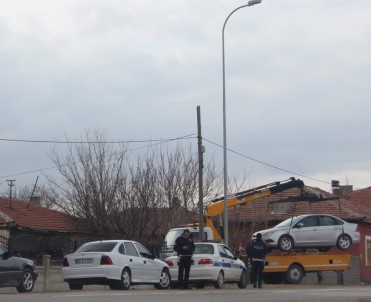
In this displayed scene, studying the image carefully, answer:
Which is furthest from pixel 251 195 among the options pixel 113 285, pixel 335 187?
pixel 335 187

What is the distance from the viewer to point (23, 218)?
43000 millimetres

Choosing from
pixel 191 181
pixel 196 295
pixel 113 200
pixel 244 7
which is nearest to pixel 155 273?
pixel 196 295

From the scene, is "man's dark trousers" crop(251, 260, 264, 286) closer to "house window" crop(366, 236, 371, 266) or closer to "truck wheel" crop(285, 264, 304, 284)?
"truck wheel" crop(285, 264, 304, 284)

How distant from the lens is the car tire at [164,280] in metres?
24.9

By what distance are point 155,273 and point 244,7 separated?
12.6m

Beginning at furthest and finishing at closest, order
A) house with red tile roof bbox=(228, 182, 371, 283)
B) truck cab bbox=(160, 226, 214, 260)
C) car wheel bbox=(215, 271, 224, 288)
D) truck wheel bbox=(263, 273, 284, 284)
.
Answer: house with red tile roof bbox=(228, 182, 371, 283) < truck wheel bbox=(263, 273, 284, 284) < truck cab bbox=(160, 226, 214, 260) < car wheel bbox=(215, 271, 224, 288)

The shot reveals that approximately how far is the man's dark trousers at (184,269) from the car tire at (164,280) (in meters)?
1.09

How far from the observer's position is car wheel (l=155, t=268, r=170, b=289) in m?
24.9

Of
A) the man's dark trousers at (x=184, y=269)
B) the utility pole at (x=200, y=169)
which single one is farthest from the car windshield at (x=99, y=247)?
the utility pole at (x=200, y=169)

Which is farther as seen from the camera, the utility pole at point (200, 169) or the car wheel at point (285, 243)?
the utility pole at point (200, 169)

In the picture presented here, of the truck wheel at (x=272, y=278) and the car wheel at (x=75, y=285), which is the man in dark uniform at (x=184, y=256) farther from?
the truck wheel at (x=272, y=278)

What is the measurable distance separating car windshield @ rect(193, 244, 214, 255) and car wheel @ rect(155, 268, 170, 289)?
1082mm

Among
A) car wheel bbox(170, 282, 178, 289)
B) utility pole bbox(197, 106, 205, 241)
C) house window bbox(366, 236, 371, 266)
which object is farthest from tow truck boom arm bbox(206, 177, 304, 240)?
house window bbox(366, 236, 371, 266)

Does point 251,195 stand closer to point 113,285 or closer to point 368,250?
point 113,285
